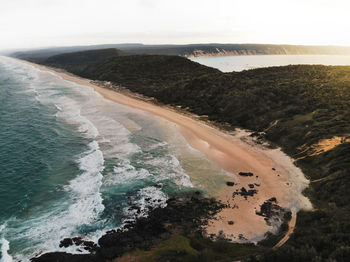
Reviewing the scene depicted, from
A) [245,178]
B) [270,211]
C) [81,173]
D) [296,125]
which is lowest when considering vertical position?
[270,211]

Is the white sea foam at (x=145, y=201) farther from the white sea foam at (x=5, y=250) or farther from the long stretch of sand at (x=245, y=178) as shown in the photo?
the white sea foam at (x=5, y=250)

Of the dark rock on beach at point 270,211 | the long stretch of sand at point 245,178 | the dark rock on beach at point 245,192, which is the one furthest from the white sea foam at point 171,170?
the dark rock on beach at point 270,211

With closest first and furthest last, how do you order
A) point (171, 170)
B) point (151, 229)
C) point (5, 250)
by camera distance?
point (5, 250) < point (151, 229) < point (171, 170)

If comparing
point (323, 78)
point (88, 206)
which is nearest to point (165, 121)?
point (88, 206)

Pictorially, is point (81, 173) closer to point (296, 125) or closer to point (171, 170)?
point (171, 170)

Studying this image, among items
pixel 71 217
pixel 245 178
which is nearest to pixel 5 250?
pixel 71 217

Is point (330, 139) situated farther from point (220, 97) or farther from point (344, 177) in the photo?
point (220, 97)

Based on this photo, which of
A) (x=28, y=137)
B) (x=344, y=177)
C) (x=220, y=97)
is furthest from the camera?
(x=220, y=97)
